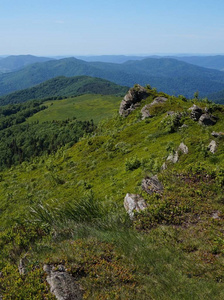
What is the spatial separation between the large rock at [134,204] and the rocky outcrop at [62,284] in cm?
453

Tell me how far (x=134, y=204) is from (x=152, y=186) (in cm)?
173

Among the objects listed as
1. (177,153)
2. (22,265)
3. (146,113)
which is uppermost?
(146,113)

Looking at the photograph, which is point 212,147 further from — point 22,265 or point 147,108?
point 147,108

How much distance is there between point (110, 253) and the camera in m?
8.64

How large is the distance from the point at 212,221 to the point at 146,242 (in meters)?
3.21

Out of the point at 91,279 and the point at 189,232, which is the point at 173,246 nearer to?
the point at 189,232

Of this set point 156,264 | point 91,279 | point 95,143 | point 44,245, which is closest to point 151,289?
point 156,264

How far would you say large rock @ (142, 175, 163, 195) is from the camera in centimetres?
1295

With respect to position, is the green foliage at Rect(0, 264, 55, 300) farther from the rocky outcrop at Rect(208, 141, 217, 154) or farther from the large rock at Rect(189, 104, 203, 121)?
the large rock at Rect(189, 104, 203, 121)

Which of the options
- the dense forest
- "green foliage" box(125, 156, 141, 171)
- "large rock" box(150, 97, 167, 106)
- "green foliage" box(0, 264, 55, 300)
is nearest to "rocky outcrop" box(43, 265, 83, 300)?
"green foliage" box(0, 264, 55, 300)

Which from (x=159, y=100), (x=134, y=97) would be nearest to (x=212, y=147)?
(x=159, y=100)

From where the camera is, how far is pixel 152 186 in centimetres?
1338

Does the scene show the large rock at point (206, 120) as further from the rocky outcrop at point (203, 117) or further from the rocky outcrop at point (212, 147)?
the rocky outcrop at point (212, 147)

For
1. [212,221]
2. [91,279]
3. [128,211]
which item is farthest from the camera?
[128,211]
